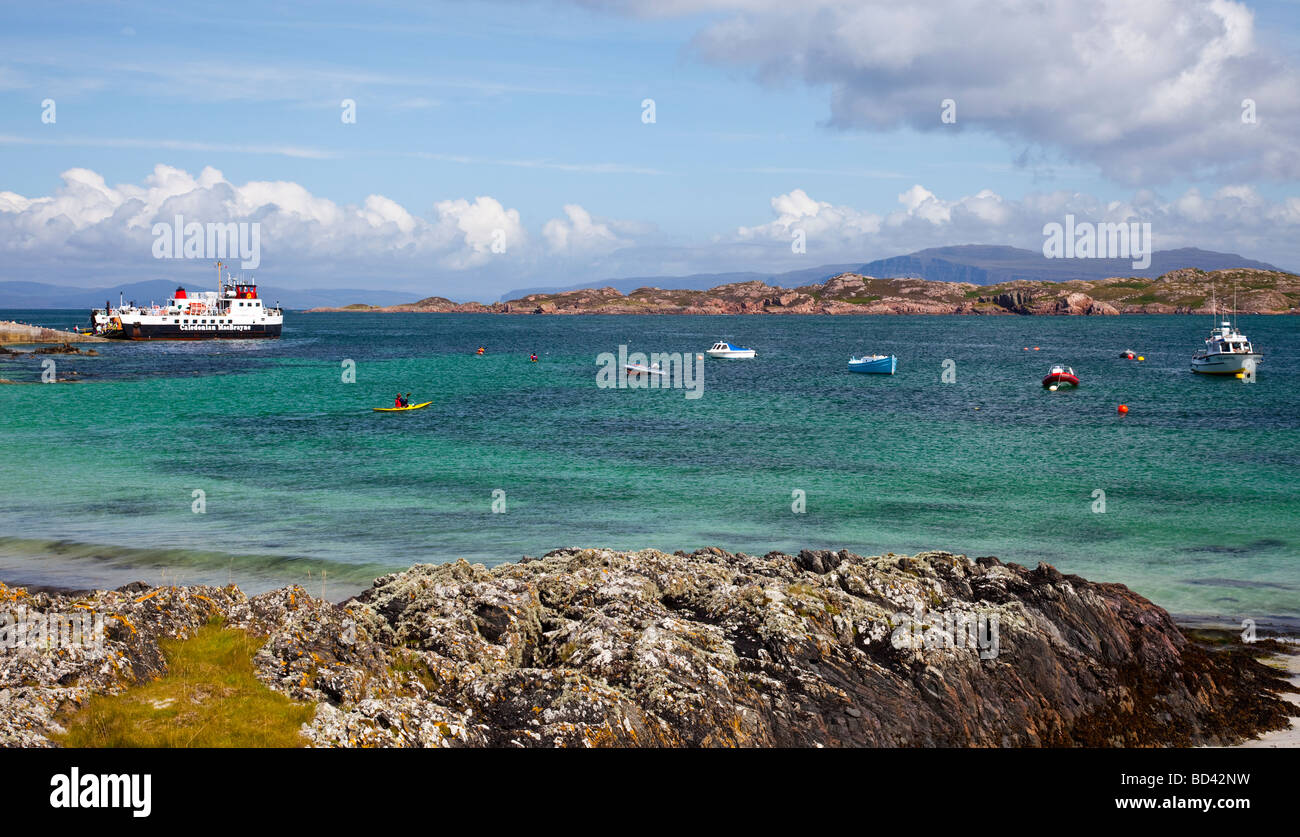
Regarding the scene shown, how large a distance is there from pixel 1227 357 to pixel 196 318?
143 metres

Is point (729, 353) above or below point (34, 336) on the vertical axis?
below

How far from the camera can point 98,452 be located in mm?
47375

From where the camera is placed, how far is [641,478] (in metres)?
41.8

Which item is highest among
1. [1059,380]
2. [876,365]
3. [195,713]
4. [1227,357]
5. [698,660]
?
[1227,357]

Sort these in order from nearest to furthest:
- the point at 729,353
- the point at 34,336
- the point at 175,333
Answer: the point at 729,353, the point at 34,336, the point at 175,333

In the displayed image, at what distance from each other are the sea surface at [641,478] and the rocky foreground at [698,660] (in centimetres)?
776

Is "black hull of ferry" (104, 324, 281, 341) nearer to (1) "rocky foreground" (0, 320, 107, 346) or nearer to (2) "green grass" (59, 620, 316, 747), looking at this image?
(1) "rocky foreground" (0, 320, 107, 346)

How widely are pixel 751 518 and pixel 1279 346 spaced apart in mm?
149153

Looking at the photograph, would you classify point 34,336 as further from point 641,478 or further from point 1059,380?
point 1059,380

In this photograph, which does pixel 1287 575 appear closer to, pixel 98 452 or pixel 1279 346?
pixel 98 452

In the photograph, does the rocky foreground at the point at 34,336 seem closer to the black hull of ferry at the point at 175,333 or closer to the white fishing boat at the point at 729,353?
the black hull of ferry at the point at 175,333

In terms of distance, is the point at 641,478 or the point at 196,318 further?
the point at 196,318

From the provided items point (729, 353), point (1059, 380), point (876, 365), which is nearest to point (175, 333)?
point (729, 353)
